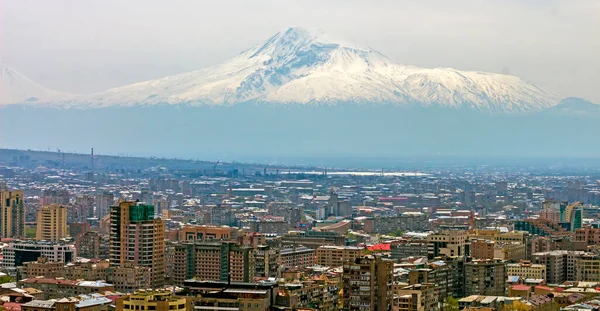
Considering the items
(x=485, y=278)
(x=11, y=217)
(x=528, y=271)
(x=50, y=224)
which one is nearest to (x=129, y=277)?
(x=485, y=278)

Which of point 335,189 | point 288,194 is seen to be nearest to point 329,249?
point 288,194

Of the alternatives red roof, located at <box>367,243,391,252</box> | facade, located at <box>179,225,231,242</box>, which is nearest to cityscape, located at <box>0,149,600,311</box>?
facade, located at <box>179,225,231,242</box>

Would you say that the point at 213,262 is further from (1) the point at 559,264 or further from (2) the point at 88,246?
(1) the point at 559,264

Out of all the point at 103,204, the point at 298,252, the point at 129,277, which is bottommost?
the point at 129,277

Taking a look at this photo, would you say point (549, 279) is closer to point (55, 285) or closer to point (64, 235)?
point (55, 285)

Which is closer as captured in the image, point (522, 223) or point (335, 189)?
point (522, 223)

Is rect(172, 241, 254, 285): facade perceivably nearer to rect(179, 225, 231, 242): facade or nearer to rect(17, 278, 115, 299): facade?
rect(17, 278, 115, 299): facade
